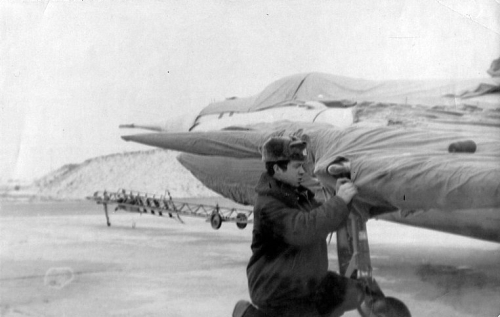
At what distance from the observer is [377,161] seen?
1781mm

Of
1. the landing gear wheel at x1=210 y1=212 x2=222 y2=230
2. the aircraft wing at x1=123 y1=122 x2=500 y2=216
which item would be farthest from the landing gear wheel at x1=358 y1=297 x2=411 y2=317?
the landing gear wheel at x1=210 y1=212 x2=222 y2=230

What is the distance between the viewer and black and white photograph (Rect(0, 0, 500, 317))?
1.76 m

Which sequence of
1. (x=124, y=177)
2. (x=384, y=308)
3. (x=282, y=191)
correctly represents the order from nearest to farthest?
(x=282, y=191)
(x=384, y=308)
(x=124, y=177)

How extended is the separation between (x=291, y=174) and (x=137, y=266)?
0.61 metres

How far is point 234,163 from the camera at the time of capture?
6.48 ft

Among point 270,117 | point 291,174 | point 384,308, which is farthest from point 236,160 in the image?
point 384,308

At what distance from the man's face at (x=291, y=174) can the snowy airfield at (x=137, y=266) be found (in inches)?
9.8

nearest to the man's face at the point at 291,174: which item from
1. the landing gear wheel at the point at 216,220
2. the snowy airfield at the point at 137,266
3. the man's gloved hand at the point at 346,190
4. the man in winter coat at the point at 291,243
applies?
the man in winter coat at the point at 291,243

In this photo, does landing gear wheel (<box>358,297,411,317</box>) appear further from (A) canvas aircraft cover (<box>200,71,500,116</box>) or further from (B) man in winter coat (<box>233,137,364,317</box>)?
(A) canvas aircraft cover (<box>200,71,500,116</box>)

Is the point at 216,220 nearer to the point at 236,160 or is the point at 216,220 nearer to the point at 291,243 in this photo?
the point at 236,160

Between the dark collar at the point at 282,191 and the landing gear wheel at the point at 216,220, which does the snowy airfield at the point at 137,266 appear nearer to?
the landing gear wheel at the point at 216,220

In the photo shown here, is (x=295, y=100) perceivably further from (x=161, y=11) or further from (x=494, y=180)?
(x=494, y=180)

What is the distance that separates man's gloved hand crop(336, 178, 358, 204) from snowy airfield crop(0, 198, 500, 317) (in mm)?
189

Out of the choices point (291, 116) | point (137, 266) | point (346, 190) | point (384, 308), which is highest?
point (291, 116)
